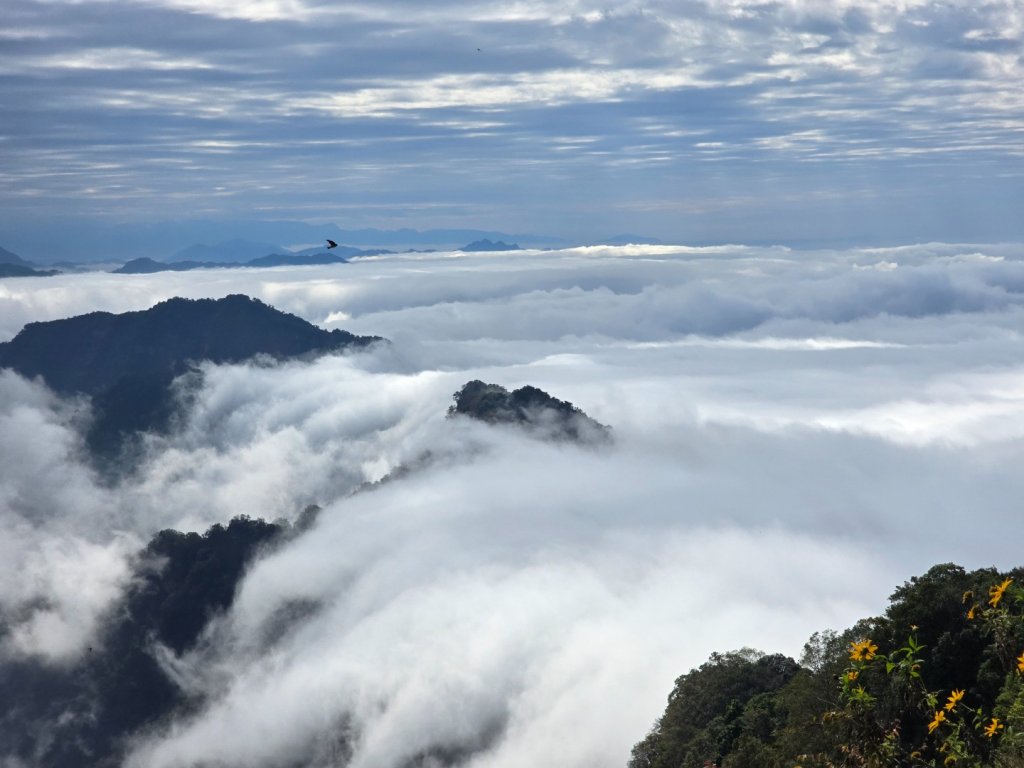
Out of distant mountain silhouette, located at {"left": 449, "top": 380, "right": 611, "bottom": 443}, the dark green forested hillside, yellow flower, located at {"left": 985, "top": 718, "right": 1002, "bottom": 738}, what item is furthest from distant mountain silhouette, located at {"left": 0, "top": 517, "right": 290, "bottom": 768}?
yellow flower, located at {"left": 985, "top": 718, "right": 1002, "bottom": 738}

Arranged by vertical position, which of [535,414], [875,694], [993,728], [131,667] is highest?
[993,728]

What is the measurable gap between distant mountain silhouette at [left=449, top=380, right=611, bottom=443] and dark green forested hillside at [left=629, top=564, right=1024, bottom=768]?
87.2m

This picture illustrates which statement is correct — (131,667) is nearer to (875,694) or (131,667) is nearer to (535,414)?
(535,414)

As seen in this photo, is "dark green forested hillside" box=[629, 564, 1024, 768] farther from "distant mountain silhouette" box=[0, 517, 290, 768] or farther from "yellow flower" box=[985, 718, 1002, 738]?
"distant mountain silhouette" box=[0, 517, 290, 768]

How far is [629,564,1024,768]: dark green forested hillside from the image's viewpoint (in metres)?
14.3

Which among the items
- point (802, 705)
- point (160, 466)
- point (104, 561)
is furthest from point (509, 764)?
point (160, 466)

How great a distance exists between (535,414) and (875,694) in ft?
360

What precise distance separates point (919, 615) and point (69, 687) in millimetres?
87198

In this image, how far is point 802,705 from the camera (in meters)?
35.1

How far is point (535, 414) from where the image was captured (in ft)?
456

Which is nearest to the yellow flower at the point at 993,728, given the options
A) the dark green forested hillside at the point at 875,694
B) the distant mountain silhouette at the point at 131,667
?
the dark green forested hillside at the point at 875,694

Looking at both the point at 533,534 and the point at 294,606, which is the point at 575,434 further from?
the point at 294,606

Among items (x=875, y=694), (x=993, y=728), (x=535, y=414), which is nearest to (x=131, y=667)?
(x=535, y=414)

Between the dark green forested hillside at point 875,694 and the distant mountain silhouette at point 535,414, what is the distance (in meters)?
87.2
